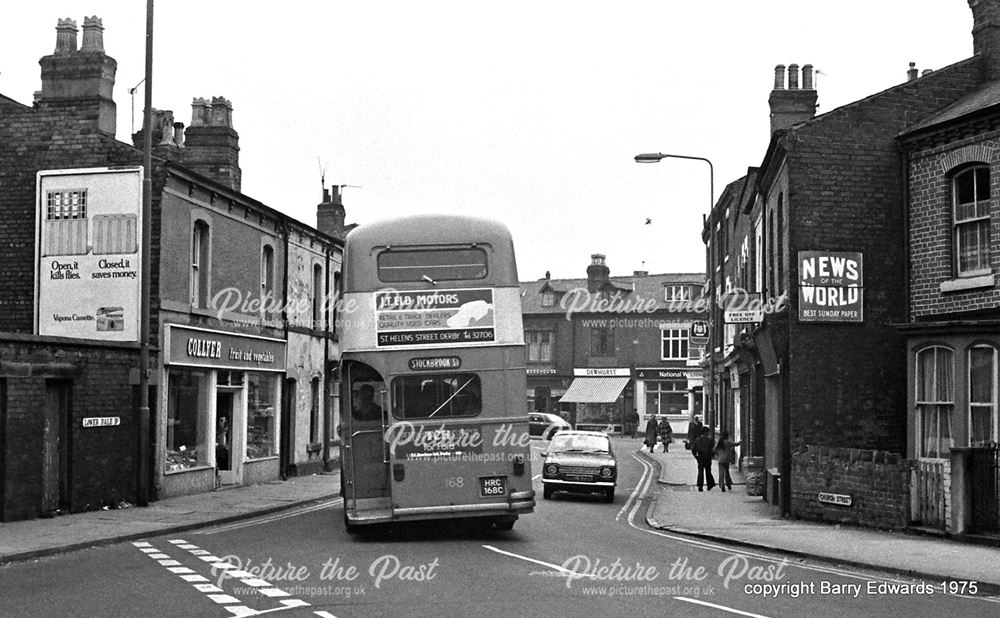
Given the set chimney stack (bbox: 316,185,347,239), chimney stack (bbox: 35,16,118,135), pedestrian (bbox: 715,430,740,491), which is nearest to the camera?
chimney stack (bbox: 35,16,118,135)

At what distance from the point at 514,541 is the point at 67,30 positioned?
15.9 m

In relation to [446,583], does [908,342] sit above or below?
above

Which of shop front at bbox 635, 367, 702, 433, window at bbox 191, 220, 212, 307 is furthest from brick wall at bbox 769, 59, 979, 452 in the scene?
shop front at bbox 635, 367, 702, 433

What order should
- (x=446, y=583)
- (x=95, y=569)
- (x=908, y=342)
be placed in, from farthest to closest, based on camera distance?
(x=908, y=342)
(x=95, y=569)
(x=446, y=583)

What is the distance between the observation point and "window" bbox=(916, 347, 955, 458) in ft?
65.0

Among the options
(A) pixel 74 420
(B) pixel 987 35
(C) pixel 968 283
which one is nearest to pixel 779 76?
(B) pixel 987 35

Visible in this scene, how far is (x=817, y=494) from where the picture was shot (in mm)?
21094

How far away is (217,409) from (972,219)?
1787 cm

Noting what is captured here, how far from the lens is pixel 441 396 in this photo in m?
17.2

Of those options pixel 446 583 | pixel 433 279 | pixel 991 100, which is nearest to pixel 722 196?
pixel 991 100

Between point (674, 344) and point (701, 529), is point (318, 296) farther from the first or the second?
point (674, 344)

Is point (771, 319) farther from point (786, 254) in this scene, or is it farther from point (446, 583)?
point (446, 583)

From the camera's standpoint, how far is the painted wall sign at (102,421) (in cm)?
2170

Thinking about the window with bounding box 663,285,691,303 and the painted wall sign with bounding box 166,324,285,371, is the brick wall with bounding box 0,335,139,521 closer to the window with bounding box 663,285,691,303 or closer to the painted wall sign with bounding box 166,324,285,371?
the painted wall sign with bounding box 166,324,285,371
